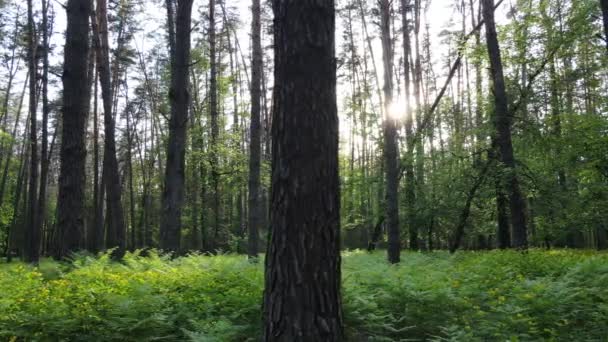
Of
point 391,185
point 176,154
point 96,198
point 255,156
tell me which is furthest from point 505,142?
point 96,198

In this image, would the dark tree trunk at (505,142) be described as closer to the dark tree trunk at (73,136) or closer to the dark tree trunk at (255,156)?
the dark tree trunk at (255,156)

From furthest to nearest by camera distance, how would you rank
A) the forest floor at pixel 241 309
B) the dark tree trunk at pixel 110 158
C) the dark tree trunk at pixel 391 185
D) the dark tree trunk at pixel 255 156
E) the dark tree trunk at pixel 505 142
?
the dark tree trunk at pixel 110 158
the dark tree trunk at pixel 505 142
the dark tree trunk at pixel 255 156
the dark tree trunk at pixel 391 185
the forest floor at pixel 241 309

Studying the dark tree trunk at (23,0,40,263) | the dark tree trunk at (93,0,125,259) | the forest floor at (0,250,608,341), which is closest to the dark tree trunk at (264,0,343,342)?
the forest floor at (0,250,608,341)

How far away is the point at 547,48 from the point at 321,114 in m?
15.8

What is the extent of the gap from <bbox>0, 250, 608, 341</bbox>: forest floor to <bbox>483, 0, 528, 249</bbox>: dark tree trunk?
267 inches

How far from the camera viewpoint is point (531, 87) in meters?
15.8

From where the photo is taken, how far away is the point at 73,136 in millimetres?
7480

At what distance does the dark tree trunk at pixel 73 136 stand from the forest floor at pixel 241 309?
1681 millimetres

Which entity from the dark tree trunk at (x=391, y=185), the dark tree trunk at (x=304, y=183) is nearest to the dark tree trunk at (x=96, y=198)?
the dark tree trunk at (x=391, y=185)

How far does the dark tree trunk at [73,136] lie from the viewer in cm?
743

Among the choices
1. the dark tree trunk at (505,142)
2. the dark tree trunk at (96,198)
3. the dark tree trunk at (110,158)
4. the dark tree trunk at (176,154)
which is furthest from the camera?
the dark tree trunk at (96,198)

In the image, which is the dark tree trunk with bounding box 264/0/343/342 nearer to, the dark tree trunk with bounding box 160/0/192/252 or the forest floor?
the forest floor

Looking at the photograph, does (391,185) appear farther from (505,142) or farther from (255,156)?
(255,156)

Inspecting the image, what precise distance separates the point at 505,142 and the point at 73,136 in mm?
11541
